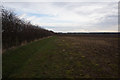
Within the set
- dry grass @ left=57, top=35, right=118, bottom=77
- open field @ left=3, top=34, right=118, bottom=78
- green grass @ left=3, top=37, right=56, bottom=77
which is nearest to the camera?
Result: open field @ left=3, top=34, right=118, bottom=78

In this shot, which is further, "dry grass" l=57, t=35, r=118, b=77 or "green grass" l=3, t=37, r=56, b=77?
"dry grass" l=57, t=35, r=118, b=77

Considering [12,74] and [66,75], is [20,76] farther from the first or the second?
[66,75]

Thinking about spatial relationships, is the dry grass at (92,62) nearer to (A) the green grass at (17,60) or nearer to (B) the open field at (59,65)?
(B) the open field at (59,65)

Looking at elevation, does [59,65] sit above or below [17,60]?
below

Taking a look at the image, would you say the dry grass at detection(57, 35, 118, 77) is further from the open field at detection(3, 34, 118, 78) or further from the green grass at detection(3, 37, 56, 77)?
the green grass at detection(3, 37, 56, 77)

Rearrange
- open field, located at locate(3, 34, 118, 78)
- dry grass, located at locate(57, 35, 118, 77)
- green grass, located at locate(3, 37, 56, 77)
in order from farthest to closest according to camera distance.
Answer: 1. dry grass, located at locate(57, 35, 118, 77)
2. green grass, located at locate(3, 37, 56, 77)
3. open field, located at locate(3, 34, 118, 78)

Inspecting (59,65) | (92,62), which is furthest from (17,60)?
(92,62)

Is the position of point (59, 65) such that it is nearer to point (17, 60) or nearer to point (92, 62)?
point (92, 62)

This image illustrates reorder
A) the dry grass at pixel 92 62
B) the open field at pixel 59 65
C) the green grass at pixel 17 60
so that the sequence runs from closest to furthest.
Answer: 1. the open field at pixel 59 65
2. the green grass at pixel 17 60
3. the dry grass at pixel 92 62

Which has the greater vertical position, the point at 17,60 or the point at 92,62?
the point at 17,60

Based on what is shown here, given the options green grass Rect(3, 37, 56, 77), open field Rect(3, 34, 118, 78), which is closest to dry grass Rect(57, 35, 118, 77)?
Result: open field Rect(3, 34, 118, 78)

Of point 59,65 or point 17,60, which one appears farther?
point 17,60

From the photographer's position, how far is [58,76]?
17.7 feet

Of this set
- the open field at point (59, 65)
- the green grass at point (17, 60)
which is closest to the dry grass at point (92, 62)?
the open field at point (59, 65)
